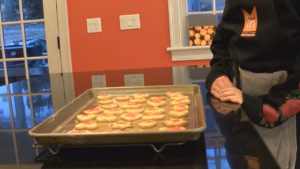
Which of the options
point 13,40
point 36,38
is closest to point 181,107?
point 36,38

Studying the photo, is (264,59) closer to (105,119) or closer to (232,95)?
(232,95)

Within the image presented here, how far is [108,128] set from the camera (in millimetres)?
789

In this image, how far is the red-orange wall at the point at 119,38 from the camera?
242 cm

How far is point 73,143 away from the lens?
24.9 inches

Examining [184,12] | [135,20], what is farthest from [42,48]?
[184,12]

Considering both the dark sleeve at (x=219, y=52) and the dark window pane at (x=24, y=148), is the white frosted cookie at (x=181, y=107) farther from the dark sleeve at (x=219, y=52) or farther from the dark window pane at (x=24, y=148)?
the dark window pane at (x=24, y=148)

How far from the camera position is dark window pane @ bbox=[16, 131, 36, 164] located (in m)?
0.64

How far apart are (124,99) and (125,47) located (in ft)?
4.70

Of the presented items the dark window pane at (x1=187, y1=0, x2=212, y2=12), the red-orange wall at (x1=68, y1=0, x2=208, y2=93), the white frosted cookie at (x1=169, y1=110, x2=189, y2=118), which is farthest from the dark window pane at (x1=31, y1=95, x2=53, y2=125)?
the dark window pane at (x1=187, y1=0, x2=212, y2=12)

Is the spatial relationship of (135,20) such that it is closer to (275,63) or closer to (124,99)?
(124,99)

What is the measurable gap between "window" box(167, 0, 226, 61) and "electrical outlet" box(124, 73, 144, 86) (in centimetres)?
78

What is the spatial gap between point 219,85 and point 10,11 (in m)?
2.25

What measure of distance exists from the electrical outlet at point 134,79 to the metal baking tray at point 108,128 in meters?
0.24

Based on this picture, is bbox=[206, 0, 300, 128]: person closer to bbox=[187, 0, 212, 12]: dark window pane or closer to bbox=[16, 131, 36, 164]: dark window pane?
bbox=[16, 131, 36, 164]: dark window pane
